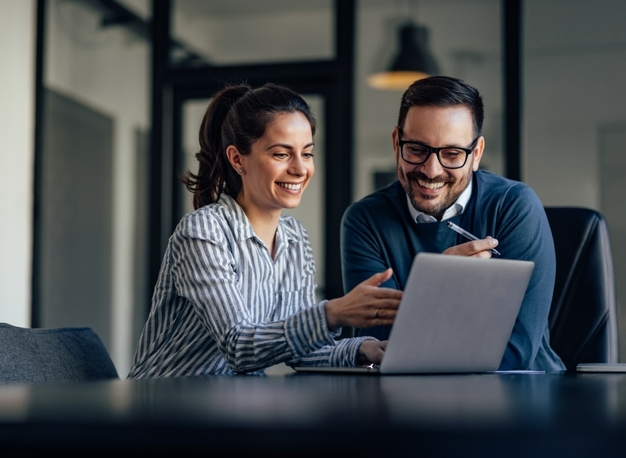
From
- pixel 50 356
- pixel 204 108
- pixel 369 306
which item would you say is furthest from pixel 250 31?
pixel 369 306

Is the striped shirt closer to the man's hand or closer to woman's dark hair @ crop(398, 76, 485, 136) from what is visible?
the man's hand

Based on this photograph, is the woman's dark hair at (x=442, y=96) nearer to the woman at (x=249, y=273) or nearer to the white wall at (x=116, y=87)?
the woman at (x=249, y=273)

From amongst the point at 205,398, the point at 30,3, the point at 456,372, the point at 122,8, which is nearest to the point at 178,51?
the point at 122,8

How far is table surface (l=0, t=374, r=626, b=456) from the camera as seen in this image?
0.53 meters

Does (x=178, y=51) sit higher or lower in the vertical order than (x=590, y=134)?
higher

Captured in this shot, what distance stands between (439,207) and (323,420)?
140 cm

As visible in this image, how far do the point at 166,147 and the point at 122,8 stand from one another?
2.65ft

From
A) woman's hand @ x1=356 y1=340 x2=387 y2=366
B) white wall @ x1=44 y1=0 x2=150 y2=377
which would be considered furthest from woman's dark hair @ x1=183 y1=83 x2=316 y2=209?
white wall @ x1=44 y1=0 x2=150 y2=377

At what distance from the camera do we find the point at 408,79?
4098 millimetres

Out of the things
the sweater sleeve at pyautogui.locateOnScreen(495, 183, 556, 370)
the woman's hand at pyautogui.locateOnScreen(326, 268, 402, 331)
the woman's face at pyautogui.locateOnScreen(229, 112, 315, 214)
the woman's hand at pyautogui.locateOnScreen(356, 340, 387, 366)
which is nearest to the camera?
the woman's hand at pyautogui.locateOnScreen(326, 268, 402, 331)

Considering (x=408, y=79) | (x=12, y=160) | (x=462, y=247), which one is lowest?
(x=462, y=247)

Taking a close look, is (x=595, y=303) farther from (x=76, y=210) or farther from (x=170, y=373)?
(x=76, y=210)

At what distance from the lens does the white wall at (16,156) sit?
14.0ft

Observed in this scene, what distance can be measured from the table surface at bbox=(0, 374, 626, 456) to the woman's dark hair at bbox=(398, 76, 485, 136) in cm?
121
